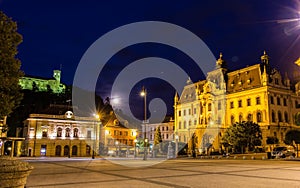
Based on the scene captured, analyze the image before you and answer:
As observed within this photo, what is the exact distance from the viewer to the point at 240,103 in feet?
235

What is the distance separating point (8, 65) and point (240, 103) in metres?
68.5

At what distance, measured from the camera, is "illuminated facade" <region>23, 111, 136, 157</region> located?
63906mm

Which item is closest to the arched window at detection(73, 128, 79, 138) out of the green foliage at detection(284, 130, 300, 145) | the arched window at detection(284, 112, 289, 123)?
the green foliage at detection(284, 130, 300, 145)

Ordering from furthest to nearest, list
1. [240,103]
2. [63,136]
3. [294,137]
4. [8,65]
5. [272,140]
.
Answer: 1. [240,103]
2. [63,136]
3. [272,140]
4. [294,137]
5. [8,65]

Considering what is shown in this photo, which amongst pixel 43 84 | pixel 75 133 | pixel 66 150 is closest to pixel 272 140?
pixel 75 133

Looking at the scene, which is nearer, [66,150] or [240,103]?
[66,150]

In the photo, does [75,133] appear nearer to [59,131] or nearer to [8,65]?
[59,131]

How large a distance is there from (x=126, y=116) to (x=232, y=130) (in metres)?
64.3

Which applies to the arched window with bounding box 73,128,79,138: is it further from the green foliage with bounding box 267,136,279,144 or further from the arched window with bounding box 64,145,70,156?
the green foliage with bounding box 267,136,279,144

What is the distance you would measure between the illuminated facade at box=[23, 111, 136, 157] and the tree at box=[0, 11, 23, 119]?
55693 millimetres

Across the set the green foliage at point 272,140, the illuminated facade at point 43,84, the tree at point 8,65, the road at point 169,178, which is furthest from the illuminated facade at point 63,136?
the illuminated facade at point 43,84

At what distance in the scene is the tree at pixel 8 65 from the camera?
8.72 meters

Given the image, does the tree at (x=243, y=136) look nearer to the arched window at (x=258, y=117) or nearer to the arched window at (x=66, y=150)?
the arched window at (x=258, y=117)

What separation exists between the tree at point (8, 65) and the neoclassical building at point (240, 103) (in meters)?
59.6
